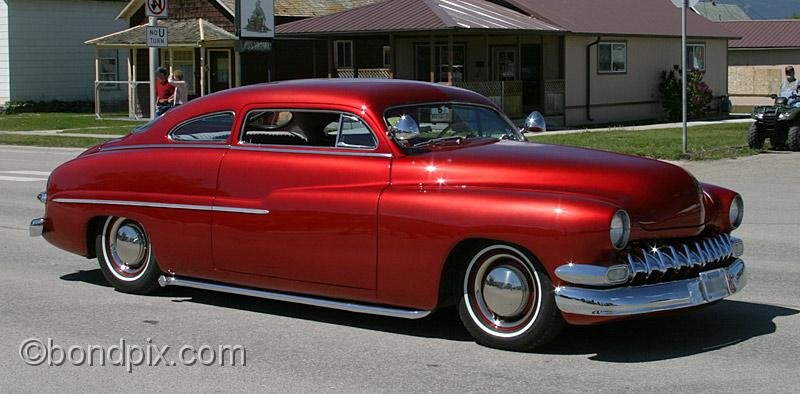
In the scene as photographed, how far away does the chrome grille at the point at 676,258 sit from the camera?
6620mm

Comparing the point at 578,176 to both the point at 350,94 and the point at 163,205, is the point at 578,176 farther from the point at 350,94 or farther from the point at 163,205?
the point at 163,205

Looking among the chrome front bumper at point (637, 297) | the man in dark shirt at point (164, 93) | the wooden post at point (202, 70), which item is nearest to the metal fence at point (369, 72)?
the wooden post at point (202, 70)

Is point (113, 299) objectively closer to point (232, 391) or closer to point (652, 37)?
point (232, 391)

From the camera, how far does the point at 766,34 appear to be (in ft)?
190

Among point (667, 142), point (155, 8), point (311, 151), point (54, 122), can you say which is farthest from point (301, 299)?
point (54, 122)

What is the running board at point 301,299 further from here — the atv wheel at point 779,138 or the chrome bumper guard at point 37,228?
the atv wheel at point 779,138

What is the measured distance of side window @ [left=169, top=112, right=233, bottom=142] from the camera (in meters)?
8.16

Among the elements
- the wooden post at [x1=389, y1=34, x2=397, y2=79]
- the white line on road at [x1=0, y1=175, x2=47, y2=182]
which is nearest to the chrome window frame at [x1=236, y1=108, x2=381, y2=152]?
the white line on road at [x1=0, y1=175, x2=47, y2=182]

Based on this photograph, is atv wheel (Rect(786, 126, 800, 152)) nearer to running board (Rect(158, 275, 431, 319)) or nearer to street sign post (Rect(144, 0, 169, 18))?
street sign post (Rect(144, 0, 169, 18))

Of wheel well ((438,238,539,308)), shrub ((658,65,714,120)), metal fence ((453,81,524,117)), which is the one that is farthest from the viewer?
shrub ((658,65,714,120))

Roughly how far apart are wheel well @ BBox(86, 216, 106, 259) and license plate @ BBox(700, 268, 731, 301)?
4417 mm

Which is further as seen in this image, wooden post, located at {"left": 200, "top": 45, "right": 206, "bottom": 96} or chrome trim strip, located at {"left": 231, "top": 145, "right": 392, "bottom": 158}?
wooden post, located at {"left": 200, "top": 45, "right": 206, "bottom": 96}

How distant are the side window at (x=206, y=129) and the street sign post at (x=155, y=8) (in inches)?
639

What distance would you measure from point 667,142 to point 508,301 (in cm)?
1914
